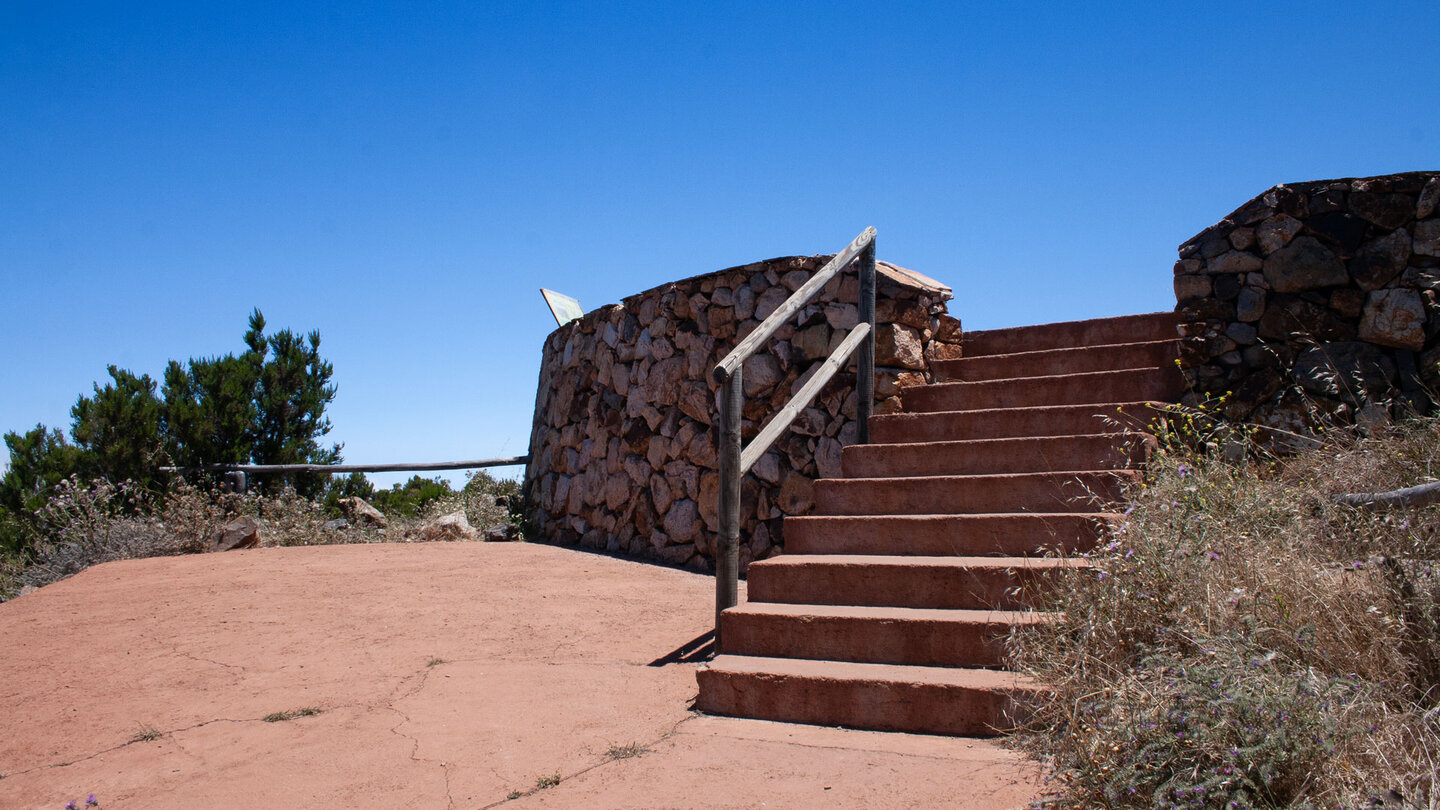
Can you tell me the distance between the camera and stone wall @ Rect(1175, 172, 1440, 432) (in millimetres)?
4789

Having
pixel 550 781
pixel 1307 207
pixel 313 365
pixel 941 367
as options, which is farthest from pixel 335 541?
pixel 1307 207

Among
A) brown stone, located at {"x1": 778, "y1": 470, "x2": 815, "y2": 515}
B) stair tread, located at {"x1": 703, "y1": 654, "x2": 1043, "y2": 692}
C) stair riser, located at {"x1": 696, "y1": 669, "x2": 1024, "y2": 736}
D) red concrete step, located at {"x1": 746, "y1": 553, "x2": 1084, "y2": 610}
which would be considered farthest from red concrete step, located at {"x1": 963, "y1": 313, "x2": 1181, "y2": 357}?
stair riser, located at {"x1": 696, "y1": 669, "x2": 1024, "y2": 736}

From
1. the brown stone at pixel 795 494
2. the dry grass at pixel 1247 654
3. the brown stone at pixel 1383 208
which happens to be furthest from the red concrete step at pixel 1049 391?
the dry grass at pixel 1247 654

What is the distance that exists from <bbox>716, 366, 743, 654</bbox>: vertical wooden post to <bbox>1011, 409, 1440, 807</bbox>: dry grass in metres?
1.47

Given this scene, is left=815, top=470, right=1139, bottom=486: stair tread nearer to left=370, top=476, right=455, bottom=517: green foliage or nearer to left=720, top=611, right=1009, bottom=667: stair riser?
left=720, top=611, right=1009, bottom=667: stair riser

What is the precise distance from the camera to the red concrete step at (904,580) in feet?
12.4

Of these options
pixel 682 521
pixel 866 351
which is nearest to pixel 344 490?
pixel 682 521

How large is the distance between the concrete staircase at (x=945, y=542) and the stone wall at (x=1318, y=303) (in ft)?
1.16

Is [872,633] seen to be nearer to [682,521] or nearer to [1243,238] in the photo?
[1243,238]

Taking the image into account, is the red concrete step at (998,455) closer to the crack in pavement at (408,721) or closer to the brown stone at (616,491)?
the crack in pavement at (408,721)

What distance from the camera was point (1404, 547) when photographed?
3.17m

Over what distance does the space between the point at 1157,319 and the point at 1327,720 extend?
4035 mm

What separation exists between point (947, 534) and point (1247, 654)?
1.76m

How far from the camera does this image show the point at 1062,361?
227 inches
